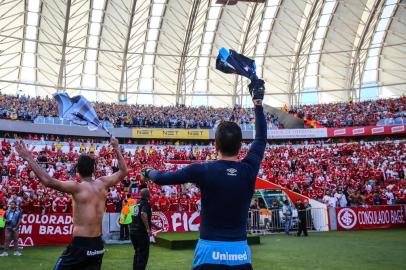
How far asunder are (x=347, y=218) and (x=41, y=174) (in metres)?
20.1

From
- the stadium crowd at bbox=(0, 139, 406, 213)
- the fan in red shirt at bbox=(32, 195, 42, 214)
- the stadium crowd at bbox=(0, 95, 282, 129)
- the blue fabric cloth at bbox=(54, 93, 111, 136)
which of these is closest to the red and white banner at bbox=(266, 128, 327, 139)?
the stadium crowd at bbox=(0, 95, 282, 129)

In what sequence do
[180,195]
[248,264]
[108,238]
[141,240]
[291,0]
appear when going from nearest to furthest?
[248,264] → [141,240] → [108,238] → [180,195] → [291,0]

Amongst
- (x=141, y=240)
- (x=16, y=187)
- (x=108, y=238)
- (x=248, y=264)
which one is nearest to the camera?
(x=248, y=264)

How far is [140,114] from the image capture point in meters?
43.3

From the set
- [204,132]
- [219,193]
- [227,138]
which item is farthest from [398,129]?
[219,193]

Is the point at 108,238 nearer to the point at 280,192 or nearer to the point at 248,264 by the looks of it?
the point at 280,192

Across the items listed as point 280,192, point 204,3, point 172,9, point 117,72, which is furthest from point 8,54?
point 280,192

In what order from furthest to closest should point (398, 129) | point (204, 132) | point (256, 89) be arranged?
1. point (204, 132)
2. point (398, 129)
3. point (256, 89)

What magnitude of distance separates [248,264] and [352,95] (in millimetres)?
56993

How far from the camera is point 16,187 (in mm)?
21031

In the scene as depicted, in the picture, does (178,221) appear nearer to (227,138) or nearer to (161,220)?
(161,220)

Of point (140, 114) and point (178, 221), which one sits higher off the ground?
point (140, 114)

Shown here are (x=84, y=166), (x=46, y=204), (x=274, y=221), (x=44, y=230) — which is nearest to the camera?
(x=84, y=166)

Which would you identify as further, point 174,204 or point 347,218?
point 174,204
